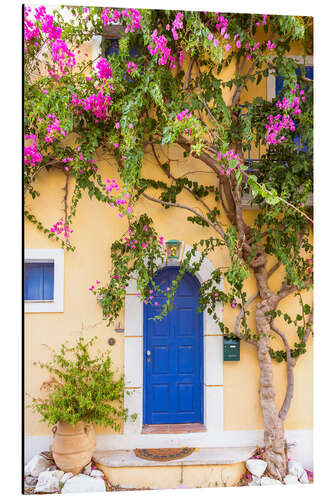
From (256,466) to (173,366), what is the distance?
3.33 feet

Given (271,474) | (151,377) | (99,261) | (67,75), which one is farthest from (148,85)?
(271,474)

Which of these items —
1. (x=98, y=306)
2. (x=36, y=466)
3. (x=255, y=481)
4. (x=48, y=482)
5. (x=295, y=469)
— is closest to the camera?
(x=48, y=482)

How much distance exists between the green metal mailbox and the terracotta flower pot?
128 centimetres

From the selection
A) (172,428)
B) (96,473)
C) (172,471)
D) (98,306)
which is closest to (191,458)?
(172,471)

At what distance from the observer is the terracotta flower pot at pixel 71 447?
8.93 feet

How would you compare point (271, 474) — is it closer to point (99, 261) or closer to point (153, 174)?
point (99, 261)

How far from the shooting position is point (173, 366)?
3236 mm

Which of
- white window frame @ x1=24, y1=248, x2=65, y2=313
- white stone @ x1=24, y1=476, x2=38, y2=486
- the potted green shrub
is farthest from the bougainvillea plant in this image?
white stone @ x1=24, y1=476, x2=38, y2=486

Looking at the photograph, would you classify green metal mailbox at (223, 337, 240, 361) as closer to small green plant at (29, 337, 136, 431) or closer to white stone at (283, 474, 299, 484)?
small green plant at (29, 337, 136, 431)

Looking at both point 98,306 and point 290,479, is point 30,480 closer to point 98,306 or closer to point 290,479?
point 98,306

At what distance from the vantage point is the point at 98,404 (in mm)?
2777

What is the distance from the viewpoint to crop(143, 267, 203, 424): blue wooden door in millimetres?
3219

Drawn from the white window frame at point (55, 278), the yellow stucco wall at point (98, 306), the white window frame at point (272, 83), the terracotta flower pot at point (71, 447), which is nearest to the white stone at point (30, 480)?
the terracotta flower pot at point (71, 447)
